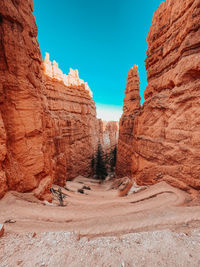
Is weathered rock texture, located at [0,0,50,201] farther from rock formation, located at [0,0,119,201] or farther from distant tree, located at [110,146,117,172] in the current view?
distant tree, located at [110,146,117,172]

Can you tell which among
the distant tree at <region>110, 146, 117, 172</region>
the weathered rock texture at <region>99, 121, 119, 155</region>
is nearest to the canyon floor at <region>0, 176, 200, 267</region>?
the distant tree at <region>110, 146, 117, 172</region>

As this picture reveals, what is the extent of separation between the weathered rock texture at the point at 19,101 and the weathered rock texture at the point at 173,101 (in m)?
7.47

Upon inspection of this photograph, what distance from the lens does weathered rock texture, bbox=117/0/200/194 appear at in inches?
197

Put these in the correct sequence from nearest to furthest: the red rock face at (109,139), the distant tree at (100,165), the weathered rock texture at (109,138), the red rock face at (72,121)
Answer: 1. the red rock face at (72,121)
2. the distant tree at (100,165)
3. the red rock face at (109,139)
4. the weathered rock texture at (109,138)

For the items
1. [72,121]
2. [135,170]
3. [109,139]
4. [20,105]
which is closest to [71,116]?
[72,121]

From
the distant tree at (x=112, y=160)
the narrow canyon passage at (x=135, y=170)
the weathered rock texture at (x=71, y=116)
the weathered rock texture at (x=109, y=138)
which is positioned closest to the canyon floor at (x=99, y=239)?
the narrow canyon passage at (x=135, y=170)

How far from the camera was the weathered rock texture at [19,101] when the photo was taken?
4434mm

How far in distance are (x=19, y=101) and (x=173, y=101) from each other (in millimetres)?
8460

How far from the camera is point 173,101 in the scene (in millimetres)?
6055

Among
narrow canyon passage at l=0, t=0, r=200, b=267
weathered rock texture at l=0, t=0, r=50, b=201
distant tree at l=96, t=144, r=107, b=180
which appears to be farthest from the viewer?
distant tree at l=96, t=144, r=107, b=180

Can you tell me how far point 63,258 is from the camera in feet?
7.43

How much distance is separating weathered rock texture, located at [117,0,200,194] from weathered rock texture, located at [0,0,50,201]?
7.47 metres

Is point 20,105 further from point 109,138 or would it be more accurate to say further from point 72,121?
point 109,138

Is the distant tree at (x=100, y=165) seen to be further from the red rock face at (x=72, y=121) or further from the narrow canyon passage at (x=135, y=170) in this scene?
the narrow canyon passage at (x=135, y=170)
